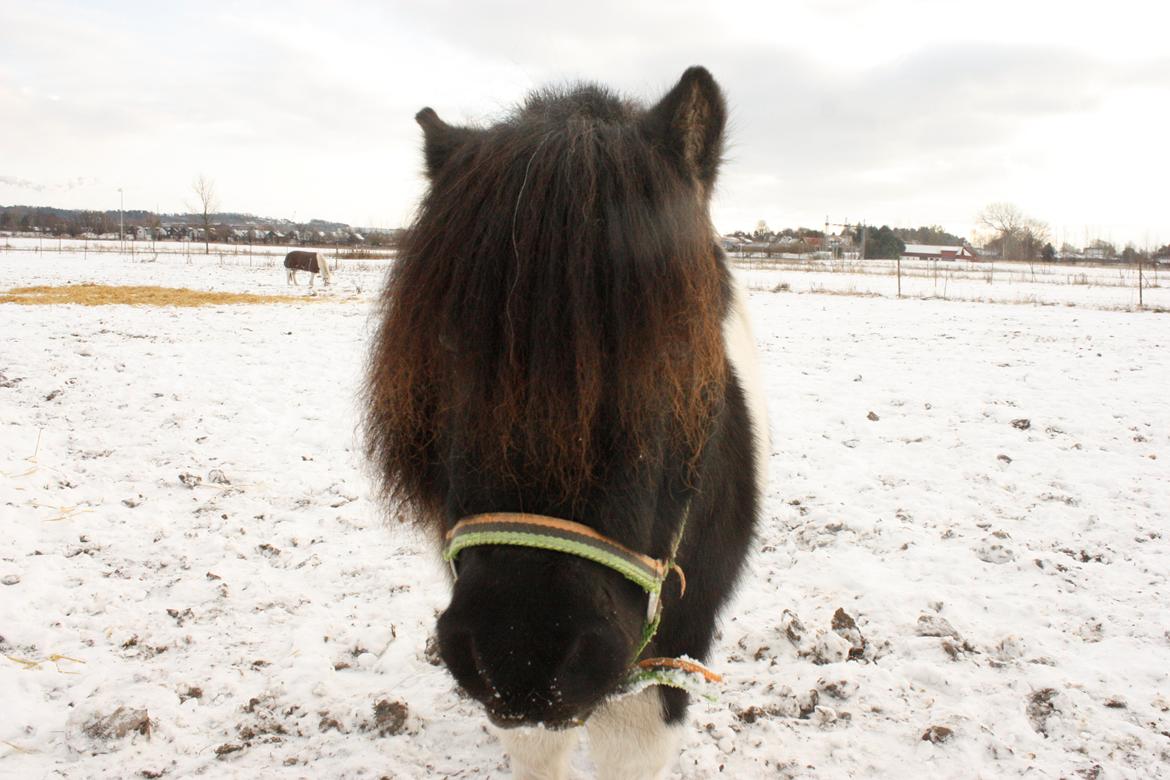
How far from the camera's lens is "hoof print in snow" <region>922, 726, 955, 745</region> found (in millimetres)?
2598

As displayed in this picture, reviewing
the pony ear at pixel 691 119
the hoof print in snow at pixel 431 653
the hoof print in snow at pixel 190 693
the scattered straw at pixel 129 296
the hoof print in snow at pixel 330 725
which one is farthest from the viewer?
the scattered straw at pixel 129 296

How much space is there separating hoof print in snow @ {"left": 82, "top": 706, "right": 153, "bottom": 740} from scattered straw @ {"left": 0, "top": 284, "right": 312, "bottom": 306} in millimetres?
14644

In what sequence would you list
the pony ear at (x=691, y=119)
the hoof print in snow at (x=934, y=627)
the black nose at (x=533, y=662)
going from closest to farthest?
1. the black nose at (x=533, y=662)
2. the pony ear at (x=691, y=119)
3. the hoof print in snow at (x=934, y=627)

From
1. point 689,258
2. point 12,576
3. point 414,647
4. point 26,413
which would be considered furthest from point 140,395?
point 689,258

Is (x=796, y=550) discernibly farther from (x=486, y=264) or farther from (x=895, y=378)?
(x=895, y=378)

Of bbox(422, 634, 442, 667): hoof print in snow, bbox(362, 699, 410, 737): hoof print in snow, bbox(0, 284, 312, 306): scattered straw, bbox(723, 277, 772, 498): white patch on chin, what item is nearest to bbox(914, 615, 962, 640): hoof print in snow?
bbox(723, 277, 772, 498): white patch on chin

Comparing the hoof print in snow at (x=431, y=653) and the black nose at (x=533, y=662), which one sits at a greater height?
the black nose at (x=533, y=662)

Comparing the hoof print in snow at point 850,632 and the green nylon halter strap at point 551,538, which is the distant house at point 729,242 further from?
the hoof print in snow at point 850,632

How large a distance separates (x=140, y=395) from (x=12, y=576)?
3791 mm

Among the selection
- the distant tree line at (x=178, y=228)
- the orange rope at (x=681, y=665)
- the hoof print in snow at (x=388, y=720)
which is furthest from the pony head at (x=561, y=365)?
the distant tree line at (x=178, y=228)

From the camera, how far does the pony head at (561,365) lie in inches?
49.1

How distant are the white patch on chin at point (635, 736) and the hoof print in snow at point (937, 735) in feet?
3.95

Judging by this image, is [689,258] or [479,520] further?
[689,258]

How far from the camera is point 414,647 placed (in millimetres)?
3273
